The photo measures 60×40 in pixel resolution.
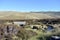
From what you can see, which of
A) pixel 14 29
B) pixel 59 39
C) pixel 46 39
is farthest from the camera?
pixel 14 29

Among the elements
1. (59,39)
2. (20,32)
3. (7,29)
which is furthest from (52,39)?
(7,29)

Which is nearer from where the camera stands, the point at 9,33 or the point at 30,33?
the point at 9,33

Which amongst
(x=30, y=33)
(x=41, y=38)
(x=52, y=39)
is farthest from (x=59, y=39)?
(x=30, y=33)

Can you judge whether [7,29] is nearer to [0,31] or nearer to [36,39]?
[0,31]

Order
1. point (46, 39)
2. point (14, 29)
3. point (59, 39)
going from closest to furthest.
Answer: point (59, 39), point (46, 39), point (14, 29)

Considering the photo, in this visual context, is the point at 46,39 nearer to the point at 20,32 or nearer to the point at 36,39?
the point at 36,39

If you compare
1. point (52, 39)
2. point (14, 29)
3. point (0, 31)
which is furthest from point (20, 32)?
point (52, 39)

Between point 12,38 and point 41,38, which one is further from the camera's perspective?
point 41,38
